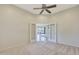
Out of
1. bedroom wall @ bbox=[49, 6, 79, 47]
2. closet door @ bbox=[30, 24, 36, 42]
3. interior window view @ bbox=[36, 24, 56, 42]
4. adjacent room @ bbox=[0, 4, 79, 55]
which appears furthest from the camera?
interior window view @ bbox=[36, 24, 56, 42]

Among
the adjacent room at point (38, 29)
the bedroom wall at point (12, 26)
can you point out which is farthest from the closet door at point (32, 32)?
the bedroom wall at point (12, 26)

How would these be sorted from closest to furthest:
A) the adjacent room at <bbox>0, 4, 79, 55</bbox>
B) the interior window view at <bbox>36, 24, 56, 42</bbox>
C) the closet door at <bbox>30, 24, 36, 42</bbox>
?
the adjacent room at <bbox>0, 4, 79, 55</bbox> → the closet door at <bbox>30, 24, 36, 42</bbox> → the interior window view at <bbox>36, 24, 56, 42</bbox>

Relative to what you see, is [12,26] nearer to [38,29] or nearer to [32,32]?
[32,32]

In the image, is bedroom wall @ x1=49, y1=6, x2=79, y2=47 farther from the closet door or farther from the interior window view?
the closet door

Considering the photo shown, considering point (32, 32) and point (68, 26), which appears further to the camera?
point (32, 32)

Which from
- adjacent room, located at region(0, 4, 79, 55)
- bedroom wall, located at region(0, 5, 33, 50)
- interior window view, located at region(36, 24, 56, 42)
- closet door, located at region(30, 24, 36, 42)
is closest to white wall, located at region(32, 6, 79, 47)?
adjacent room, located at region(0, 4, 79, 55)

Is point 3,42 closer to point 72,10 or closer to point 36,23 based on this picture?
point 36,23

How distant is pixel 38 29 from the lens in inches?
300

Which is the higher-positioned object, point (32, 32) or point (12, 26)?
point (12, 26)

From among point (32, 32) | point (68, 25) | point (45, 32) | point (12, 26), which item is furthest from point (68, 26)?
point (12, 26)

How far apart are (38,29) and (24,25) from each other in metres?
1.83

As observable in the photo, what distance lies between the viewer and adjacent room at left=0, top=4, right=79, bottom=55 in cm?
436

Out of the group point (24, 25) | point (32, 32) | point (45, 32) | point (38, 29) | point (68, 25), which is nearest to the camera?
point (68, 25)
